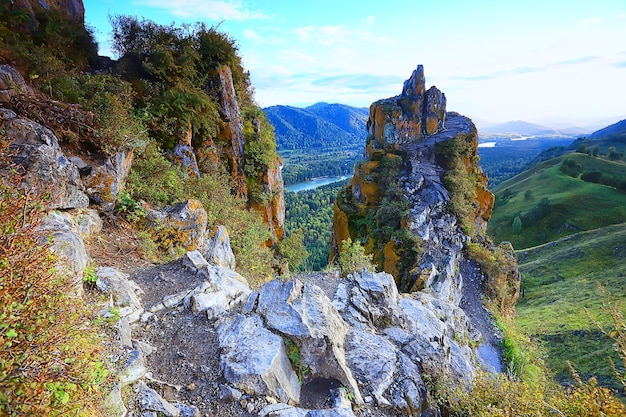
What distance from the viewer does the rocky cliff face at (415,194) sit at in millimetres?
23156

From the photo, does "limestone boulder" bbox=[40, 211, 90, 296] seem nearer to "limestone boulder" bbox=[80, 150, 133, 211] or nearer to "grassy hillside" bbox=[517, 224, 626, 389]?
"limestone boulder" bbox=[80, 150, 133, 211]

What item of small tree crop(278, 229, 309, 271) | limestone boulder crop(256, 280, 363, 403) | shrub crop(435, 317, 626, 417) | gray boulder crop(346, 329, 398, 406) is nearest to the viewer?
shrub crop(435, 317, 626, 417)

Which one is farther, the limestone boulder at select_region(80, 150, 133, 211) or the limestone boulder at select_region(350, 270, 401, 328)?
the limestone boulder at select_region(350, 270, 401, 328)

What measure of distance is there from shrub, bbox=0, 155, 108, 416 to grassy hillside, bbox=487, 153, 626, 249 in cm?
9970

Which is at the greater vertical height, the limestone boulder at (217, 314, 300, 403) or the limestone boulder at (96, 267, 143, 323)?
the limestone boulder at (96, 267, 143, 323)

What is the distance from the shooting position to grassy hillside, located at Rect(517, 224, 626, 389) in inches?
1077

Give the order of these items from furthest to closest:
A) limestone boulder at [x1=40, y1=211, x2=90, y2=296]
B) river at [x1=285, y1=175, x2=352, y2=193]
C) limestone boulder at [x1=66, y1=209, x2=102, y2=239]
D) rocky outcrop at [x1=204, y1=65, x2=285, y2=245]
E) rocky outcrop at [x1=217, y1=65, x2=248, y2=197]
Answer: river at [x1=285, y1=175, x2=352, y2=193]
rocky outcrop at [x1=217, y1=65, x2=248, y2=197]
rocky outcrop at [x1=204, y1=65, x2=285, y2=245]
limestone boulder at [x1=66, y1=209, x2=102, y2=239]
limestone boulder at [x1=40, y1=211, x2=90, y2=296]

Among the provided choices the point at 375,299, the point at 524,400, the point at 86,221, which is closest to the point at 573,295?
the point at 375,299

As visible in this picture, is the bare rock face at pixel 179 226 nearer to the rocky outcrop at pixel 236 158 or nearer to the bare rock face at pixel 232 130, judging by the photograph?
the rocky outcrop at pixel 236 158

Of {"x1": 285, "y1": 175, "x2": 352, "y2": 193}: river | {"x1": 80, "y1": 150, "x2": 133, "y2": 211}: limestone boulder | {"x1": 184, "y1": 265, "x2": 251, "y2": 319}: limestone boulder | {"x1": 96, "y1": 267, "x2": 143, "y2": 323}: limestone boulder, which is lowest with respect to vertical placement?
{"x1": 285, "y1": 175, "x2": 352, "y2": 193}: river

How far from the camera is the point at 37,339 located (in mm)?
3182

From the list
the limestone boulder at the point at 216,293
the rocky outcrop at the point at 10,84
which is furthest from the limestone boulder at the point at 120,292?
the rocky outcrop at the point at 10,84

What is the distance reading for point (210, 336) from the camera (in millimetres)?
6336

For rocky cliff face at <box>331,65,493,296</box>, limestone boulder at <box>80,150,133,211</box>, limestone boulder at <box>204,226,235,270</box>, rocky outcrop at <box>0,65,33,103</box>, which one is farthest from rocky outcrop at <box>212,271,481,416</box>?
rocky cliff face at <box>331,65,493,296</box>
